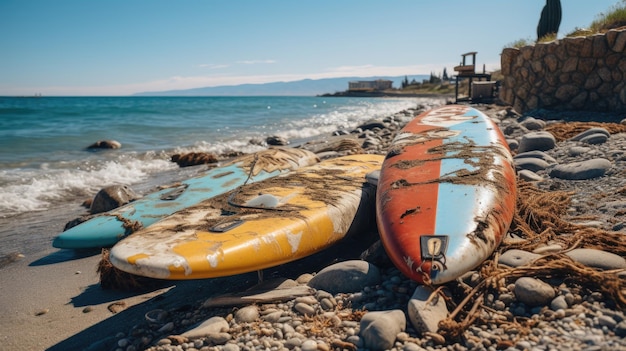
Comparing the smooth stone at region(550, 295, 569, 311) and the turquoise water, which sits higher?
the smooth stone at region(550, 295, 569, 311)

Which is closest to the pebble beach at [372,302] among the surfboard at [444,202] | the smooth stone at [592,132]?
the surfboard at [444,202]

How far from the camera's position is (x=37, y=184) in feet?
25.4

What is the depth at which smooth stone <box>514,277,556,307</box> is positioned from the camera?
218 centimetres

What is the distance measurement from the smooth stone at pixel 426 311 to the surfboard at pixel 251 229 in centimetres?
107

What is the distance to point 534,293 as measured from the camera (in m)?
2.18

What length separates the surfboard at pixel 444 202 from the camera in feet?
8.21

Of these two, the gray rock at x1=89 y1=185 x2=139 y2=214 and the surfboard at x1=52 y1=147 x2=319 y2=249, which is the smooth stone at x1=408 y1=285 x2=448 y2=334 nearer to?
the surfboard at x1=52 y1=147 x2=319 y2=249

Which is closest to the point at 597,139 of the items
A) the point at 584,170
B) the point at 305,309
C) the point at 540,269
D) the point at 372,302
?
the point at 584,170

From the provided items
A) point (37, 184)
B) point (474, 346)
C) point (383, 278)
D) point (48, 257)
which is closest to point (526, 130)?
point (383, 278)

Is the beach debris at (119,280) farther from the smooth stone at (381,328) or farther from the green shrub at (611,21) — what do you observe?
the green shrub at (611,21)

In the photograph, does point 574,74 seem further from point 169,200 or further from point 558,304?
point 558,304

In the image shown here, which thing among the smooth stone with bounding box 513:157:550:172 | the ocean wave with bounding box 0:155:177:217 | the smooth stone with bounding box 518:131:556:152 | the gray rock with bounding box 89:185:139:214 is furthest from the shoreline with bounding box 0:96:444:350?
the smooth stone with bounding box 518:131:556:152

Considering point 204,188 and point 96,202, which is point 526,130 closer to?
point 204,188

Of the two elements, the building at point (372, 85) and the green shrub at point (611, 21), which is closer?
the green shrub at point (611, 21)
